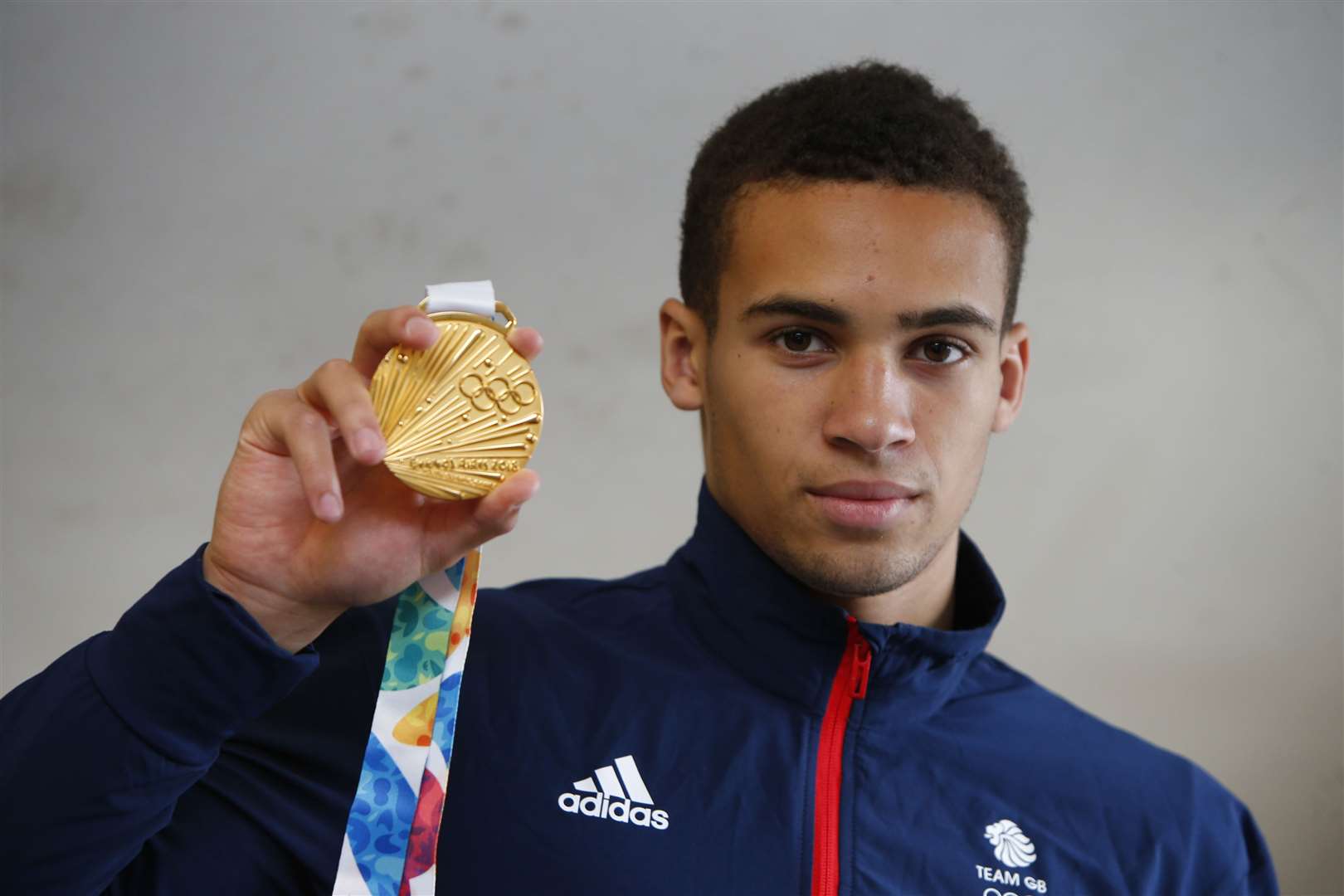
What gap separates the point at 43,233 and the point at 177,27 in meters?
0.46

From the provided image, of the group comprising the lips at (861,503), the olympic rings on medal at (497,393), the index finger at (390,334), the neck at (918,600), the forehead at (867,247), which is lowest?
the neck at (918,600)

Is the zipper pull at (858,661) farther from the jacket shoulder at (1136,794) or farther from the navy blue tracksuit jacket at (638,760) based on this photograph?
the jacket shoulder at (1136,794)

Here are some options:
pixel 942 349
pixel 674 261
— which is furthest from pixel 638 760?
pixel 674 261

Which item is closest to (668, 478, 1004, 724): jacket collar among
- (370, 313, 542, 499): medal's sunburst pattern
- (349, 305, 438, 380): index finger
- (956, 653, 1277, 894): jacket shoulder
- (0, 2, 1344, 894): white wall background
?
(956, 653, 1277, 894): jacket shoulder

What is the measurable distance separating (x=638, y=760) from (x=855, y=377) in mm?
492

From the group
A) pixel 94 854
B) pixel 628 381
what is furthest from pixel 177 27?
pixel 94 854

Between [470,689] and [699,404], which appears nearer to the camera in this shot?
[470,689]

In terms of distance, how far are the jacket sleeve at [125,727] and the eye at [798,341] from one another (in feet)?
2.23

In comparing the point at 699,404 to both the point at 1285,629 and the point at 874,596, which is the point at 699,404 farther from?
the point at 1285,629

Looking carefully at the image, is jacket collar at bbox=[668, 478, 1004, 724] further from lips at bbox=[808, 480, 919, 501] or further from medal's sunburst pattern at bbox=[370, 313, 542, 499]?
medal's sunburst pattern at bbox=[370, 313, 542, 499]

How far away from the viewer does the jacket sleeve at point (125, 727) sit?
3.47ft

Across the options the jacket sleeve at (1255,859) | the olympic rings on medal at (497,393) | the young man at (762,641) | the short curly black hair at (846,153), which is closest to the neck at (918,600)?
the young man at (762,641)

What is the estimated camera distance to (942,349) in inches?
59.7

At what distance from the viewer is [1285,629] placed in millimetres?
2619
